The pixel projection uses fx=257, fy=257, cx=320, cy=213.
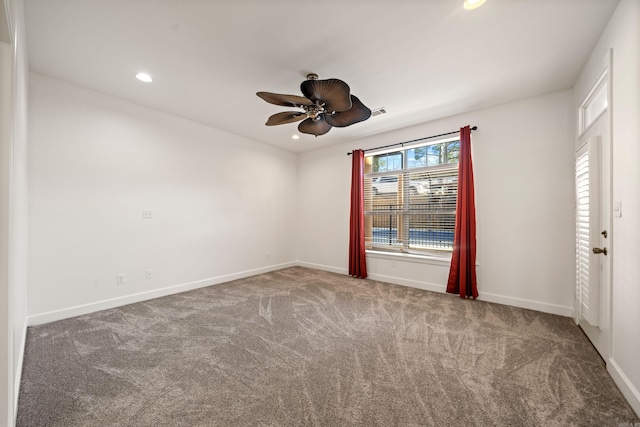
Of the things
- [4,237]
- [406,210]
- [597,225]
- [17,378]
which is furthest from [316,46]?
[17,378]

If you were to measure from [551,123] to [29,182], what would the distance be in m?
6.07

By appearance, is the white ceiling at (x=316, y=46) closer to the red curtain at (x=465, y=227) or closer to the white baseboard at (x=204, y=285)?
the red curtain at (x=465, y=227)

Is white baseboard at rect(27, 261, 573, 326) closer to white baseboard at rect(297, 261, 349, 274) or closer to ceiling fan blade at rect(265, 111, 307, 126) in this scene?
white baseboard at rect(297, 261, 349, 274)

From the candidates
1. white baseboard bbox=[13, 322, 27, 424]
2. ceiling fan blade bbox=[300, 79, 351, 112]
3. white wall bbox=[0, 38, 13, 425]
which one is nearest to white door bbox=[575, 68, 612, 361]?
ceiling fan blade bbox=[300, 79, 351, 112]

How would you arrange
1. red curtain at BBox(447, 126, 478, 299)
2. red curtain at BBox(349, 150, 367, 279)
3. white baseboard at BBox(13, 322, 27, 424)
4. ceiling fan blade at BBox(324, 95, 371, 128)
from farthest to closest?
red curtain at BBox(349, 150, 367, 279) < red curtain at BBox(447, 126, 478, 299) < ceiling fan blade at BBox(324, 95, 371, 128) < white baseboard at BBox(13, 322, 27, 424)

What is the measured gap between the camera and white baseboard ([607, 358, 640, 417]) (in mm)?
1594

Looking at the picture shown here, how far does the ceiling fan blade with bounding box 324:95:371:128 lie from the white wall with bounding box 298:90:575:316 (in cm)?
187

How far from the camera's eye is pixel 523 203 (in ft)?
11.1

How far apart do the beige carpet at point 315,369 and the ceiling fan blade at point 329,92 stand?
7.51 ft

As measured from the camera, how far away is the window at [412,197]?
407 centimetres

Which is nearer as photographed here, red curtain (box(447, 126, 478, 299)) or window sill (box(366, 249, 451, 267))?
red curtain (box(447, 126, 478, 299))

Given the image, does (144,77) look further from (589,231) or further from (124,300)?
(589,231)

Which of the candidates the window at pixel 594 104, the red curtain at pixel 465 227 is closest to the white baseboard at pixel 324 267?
the red curtain at pixel 465 227

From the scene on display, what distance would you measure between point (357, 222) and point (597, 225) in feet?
10.3
